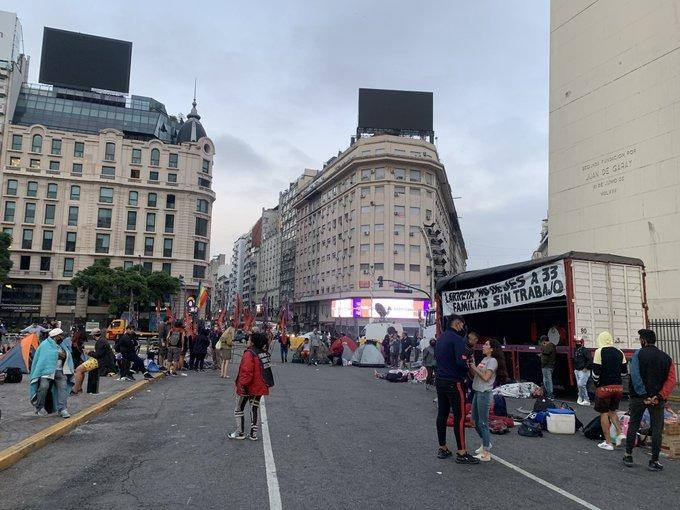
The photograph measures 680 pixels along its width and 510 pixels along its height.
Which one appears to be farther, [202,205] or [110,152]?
[202,205]

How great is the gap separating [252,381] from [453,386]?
3212 millimetres

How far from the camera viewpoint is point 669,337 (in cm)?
1853

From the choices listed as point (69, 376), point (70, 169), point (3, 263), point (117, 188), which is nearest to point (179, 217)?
point (117, 188)

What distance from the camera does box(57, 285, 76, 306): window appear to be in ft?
224

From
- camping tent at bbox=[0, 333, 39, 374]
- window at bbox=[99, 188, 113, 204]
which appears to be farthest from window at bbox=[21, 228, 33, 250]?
camping tent at bbox=[0, 333, 39, 374]

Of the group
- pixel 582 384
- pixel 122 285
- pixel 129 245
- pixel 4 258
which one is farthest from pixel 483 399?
pixel 129 245

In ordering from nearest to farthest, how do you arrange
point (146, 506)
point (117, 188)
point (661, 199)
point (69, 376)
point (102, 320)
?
point (146, 506) → point (69, 376) → point (661, 199) → point (102, 320) → point (117, 188)

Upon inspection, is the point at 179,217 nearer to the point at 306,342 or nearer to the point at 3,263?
the point at 3,263

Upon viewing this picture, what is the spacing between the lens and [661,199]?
21250mm

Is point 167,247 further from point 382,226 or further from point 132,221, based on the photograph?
point 382,226

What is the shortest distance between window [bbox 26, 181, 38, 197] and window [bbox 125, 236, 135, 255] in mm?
13251

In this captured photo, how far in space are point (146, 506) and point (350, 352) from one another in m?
22.6

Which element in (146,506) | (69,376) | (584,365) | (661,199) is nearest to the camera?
(146,506)

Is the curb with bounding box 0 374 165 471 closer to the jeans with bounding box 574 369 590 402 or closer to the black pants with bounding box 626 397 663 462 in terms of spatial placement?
the black pants with bounding box 626 397 663 462
